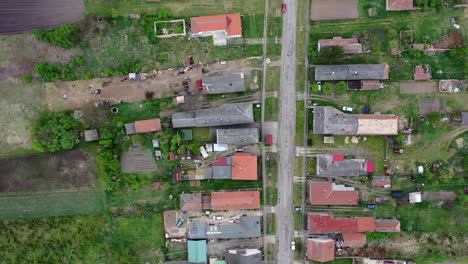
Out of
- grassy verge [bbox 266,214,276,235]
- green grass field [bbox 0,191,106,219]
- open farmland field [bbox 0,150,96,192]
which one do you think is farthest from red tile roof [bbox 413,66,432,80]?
green grass field [bbox 0,191,106,219]

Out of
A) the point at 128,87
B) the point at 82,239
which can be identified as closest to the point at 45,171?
the point at 82,239

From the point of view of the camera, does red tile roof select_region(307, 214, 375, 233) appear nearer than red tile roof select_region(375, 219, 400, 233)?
Yes

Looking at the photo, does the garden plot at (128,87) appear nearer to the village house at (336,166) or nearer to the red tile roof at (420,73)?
the village house at (336,166)

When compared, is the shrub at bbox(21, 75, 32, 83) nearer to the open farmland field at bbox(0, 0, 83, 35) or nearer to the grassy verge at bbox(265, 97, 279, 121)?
the open farmland field at bbox(0, 0, 83, 35)

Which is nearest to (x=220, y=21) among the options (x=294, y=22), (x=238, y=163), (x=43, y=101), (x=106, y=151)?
(x=294, y=22)

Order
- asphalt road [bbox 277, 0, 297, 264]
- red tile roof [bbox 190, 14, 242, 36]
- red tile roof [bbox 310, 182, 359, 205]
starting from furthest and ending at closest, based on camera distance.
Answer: asphalt road [bbox 277, 0, 297, 264]
red tile roof [bbox 310, 182, 359, 205]
red tile roof [bbox 190, 14, 242, 36]

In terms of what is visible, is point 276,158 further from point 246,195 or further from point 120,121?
point 120,121

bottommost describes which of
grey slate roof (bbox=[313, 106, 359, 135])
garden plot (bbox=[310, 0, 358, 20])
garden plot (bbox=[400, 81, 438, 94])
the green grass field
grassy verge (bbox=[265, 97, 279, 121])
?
the green grass field

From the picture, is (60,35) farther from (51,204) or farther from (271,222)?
(271,222)
